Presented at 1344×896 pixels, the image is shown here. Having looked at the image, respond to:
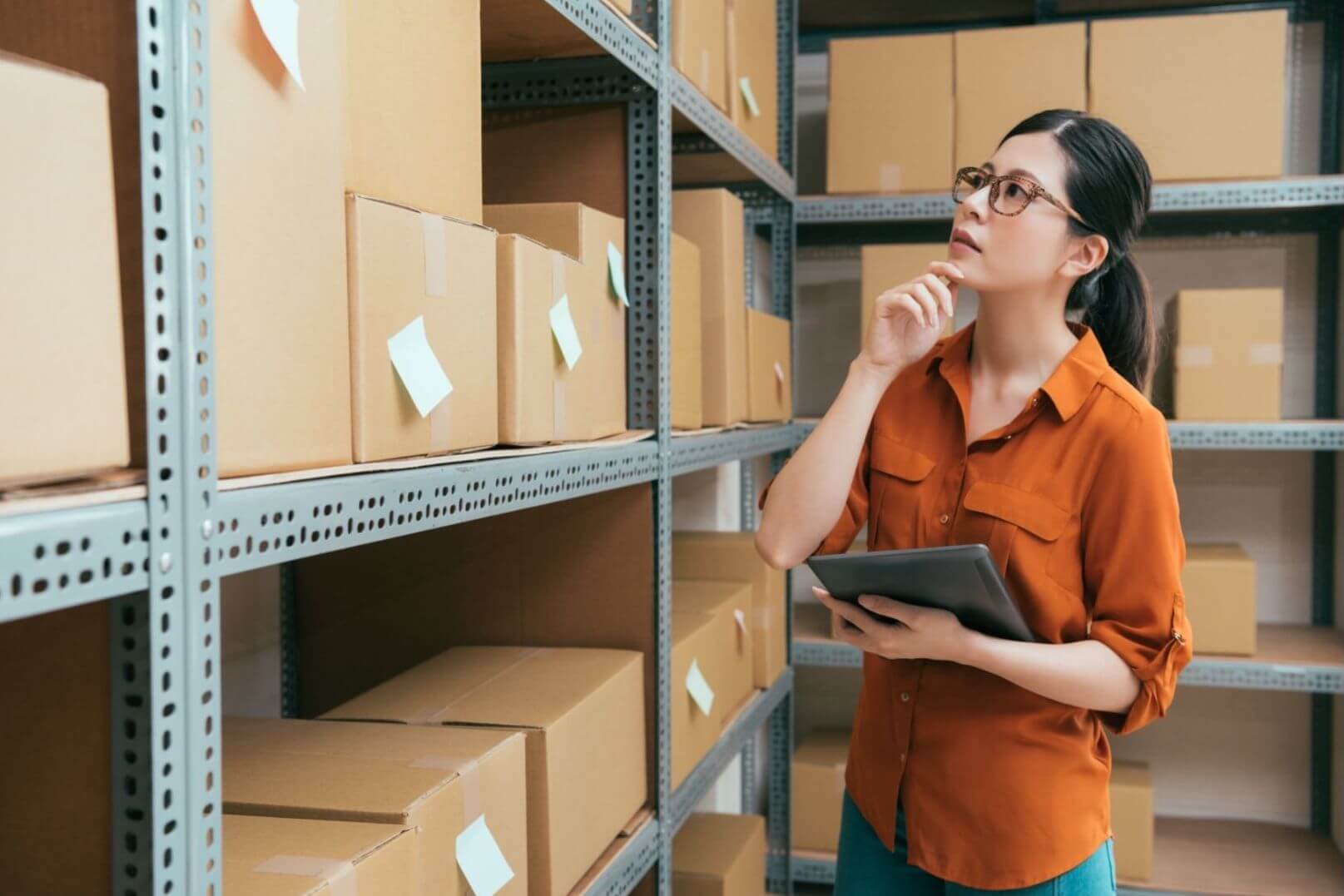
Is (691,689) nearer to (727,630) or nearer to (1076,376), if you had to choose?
(727,630)

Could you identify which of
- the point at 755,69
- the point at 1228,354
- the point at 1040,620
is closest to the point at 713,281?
the point at 755,69

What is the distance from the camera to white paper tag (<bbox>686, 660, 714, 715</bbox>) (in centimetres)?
185

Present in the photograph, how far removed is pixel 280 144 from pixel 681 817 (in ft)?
4.13

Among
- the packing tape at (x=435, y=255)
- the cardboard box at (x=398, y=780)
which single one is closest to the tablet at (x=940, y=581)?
the cardboard box at (x=398, y=780)

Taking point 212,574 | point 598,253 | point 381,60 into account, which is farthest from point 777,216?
point 212,574

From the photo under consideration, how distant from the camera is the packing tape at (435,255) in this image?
1014mm

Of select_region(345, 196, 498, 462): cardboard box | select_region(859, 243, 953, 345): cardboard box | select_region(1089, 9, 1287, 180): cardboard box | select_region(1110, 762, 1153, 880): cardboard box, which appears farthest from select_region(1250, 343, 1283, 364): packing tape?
select_region(345, 196, 498, 462): cardboard box

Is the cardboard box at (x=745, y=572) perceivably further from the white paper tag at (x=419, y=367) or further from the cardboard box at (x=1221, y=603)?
the white paper tag at (x=419, y=367)

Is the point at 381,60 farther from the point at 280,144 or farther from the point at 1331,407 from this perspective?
the point at 1331,407

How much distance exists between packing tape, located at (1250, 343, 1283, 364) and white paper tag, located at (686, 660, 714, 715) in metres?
1.54

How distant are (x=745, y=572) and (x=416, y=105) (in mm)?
1572

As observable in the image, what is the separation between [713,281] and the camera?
2066 mm

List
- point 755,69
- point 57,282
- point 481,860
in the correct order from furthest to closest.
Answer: point 755,69, point 481,860, point 57,282

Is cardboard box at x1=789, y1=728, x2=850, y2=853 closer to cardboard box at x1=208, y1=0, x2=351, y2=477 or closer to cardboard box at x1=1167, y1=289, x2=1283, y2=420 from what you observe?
cardboard box at x1=1167, y1=289, x2=1283, y2=420
